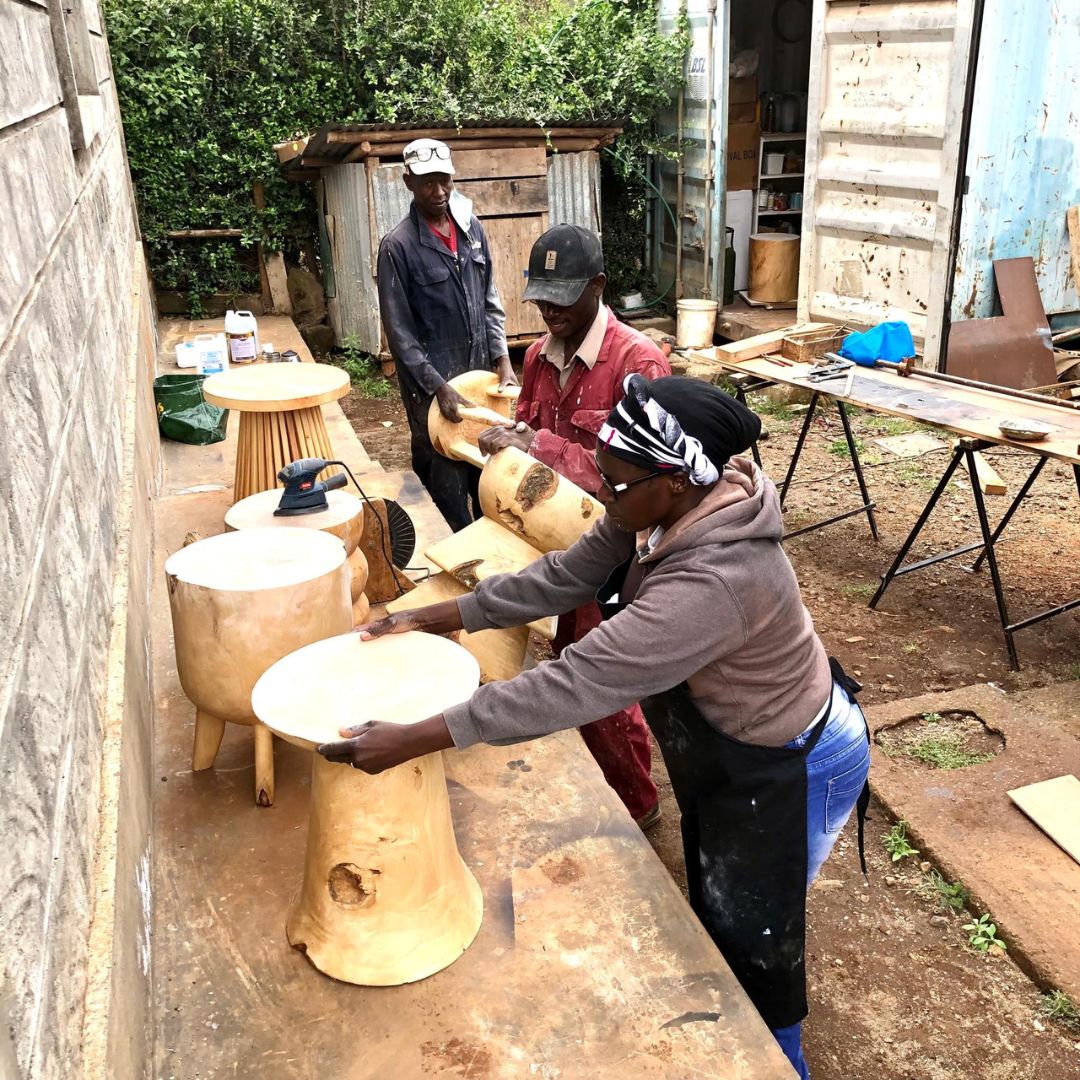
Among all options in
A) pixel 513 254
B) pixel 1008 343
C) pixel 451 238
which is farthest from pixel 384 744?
pixel 513 254

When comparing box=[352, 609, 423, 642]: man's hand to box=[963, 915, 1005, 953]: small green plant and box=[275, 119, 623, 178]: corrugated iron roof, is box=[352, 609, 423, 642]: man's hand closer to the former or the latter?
box=[963, 915, 1005, 953]: small green plant

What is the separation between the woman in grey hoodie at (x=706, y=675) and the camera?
1.89m

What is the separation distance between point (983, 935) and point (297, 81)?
31.5 ft

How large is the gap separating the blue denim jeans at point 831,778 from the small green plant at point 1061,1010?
3.14 ft

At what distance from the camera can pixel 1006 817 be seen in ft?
11.6

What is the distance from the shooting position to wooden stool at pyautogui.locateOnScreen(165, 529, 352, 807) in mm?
2295

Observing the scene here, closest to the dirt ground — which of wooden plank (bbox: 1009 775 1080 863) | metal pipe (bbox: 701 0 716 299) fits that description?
wooden plank (bbox: 1009 775 1080 863)

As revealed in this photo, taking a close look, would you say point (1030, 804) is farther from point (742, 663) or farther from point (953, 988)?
point (742, 663)

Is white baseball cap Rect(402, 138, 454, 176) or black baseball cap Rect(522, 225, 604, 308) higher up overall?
white baseball cap Rect(402, 138, 454, 176)

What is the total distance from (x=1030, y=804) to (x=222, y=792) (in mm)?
2782

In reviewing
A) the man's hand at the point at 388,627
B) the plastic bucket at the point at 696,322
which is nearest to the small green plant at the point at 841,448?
the plastic bucket at the point at 696,322

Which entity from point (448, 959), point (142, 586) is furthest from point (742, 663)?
point (142, 586)

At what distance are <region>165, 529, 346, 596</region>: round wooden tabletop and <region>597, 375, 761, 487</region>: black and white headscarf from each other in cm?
85

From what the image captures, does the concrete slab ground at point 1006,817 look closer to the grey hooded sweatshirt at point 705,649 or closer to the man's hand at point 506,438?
the grey hooded sweatshirt at point 705,649
